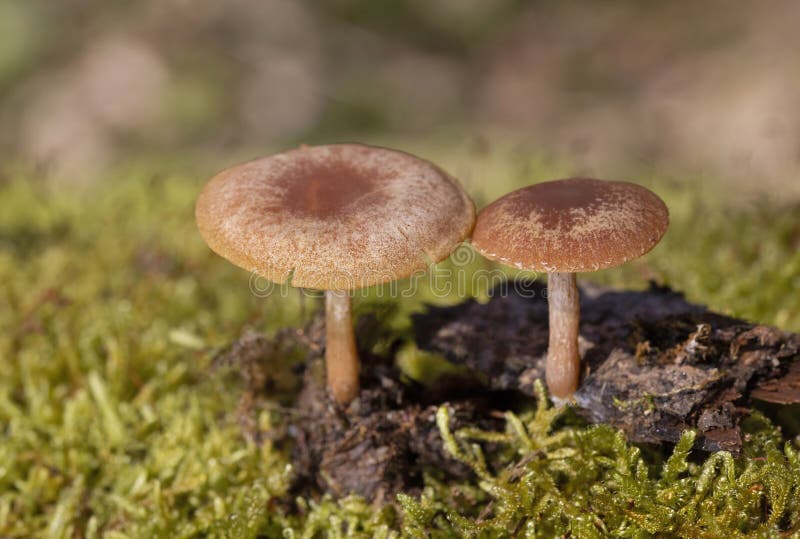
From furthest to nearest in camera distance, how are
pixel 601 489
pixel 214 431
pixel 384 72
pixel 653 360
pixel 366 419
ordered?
pixel 384 72, pixel 214 431, pixel 366 419, pixel 653 360, pixel 601 489

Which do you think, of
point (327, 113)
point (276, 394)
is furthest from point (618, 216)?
point (327, 113)

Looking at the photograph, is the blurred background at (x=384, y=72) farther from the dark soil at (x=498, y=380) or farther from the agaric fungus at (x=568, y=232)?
the agaric fungus at (x=568, y=232)

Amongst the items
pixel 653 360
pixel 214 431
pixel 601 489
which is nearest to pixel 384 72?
pixel 214 431

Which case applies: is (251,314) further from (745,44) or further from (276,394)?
(745,44)

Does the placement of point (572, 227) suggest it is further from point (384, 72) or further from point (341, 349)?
point (384, 72)

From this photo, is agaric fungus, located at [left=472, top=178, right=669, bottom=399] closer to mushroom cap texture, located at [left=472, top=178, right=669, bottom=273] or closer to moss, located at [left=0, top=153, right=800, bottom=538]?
mushroom cap texture, located at [left=472, top=178, right=669, bottom=273]

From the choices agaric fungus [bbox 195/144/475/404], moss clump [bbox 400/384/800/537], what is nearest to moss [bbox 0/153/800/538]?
moss clump [bbox 400/384/800/537]
